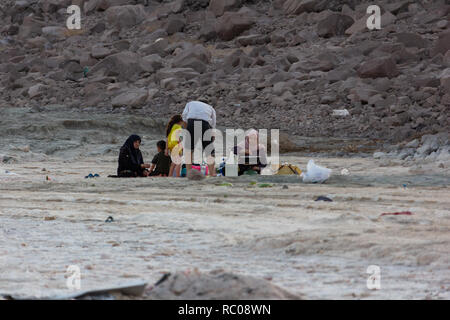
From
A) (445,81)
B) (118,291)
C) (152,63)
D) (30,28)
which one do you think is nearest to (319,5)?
(152,63)

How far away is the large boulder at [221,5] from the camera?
27344 mm

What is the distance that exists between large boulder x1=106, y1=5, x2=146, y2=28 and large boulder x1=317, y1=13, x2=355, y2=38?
792cm

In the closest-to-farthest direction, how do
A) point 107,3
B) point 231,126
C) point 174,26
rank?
1. point 231,126
2. point 174,26
3. point 107,3

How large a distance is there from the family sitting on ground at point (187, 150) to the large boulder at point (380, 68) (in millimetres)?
10542

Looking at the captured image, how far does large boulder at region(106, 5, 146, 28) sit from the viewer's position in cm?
2838

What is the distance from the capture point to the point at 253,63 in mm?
22016

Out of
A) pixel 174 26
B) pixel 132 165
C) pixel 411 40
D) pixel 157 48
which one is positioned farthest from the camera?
pixel 174 26

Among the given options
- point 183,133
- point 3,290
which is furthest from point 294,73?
point 3,290

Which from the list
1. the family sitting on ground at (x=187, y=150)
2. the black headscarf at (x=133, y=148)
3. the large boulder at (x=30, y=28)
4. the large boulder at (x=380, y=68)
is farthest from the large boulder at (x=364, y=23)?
the black headscarf at (x=133, y=148)

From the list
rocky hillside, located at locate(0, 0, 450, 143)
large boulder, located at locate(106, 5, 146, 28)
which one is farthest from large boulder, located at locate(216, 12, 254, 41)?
large boulder, located at locate(106, 5, 146, 28)

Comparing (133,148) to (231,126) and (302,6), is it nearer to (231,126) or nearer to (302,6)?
(231,126)

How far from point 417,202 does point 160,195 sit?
261cm

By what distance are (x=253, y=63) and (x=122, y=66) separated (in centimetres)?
405

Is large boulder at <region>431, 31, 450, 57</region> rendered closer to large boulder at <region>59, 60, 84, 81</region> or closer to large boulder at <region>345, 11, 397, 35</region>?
large boulder at <region>345, 11, 397, 35</region>
